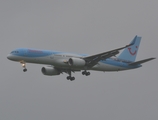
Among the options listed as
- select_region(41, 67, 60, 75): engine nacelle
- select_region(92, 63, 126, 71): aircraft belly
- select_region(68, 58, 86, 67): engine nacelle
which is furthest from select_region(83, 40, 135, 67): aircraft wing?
select_region(41, 67, 60, 75): engine nacelle

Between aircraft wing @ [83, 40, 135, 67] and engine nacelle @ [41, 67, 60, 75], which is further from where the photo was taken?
engine nacelle @ [41, 67, 60, 75]

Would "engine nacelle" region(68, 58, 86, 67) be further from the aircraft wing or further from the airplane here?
the aircraft wing

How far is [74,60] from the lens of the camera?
86375 millimetres

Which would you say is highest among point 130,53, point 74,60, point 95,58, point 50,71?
point 130,53

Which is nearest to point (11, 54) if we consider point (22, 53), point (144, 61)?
point (22, 53)

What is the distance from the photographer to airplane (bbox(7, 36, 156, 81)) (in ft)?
277

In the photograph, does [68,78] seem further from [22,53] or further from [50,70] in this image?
[22,53]

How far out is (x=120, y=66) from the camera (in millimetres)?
93312

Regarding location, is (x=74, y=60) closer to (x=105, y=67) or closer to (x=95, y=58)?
(x=95, y=58)

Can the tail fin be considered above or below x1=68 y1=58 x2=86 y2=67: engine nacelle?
above

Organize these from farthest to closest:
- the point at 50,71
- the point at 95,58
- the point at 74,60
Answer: the point at 50,71 → the point at 95,58 → the point at 74,60

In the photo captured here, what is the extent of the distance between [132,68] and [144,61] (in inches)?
191

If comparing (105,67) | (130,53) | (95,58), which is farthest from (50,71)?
(130,53)

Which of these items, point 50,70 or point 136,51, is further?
point 136,51
